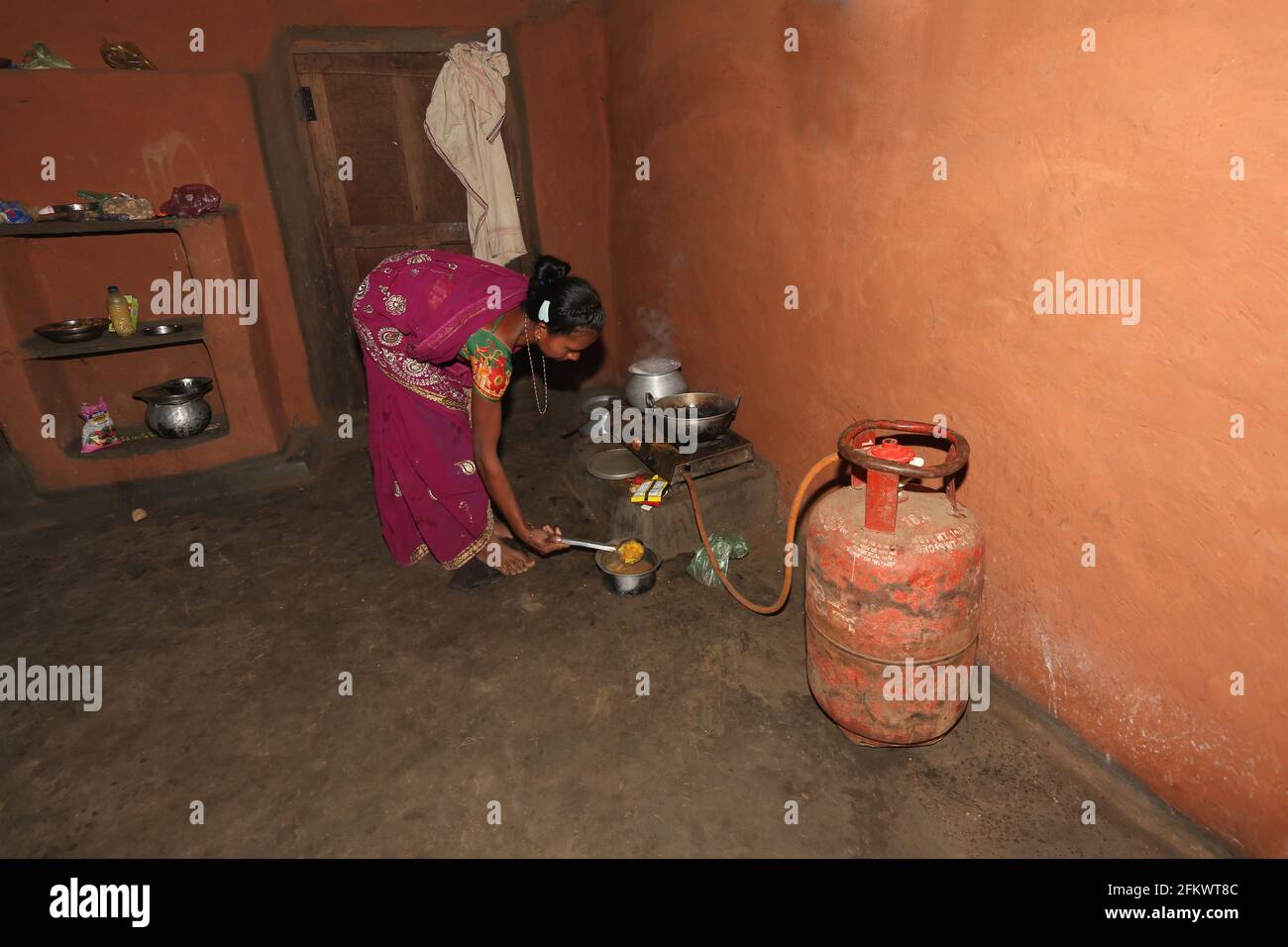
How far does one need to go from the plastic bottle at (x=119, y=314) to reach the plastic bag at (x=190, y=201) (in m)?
0.62

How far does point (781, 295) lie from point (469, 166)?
271cm

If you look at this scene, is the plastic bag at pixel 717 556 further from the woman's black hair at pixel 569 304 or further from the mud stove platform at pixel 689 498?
the woman's black hair at pixel 569 304

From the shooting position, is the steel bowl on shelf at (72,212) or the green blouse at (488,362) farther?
the steel bowl on shelf at (72,212)

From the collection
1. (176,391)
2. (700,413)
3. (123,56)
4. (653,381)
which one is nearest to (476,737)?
(700,413)

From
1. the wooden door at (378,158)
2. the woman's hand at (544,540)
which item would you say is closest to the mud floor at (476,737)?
the woman's hand at (544,540)

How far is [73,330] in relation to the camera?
13.4 feet

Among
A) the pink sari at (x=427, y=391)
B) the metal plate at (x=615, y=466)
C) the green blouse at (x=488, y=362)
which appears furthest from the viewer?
the metal plate at (x=615, y=466)

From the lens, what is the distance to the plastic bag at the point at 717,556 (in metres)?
3.44

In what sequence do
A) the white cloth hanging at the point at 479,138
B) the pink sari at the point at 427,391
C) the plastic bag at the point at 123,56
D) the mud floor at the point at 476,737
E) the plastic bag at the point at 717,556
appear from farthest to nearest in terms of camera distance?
the white cloth hanging at the point at 479,138 < the plastic bag at the point at 123,56 < the plastic bag at the point at 717,556 < the pink sari at the point at 427,391 < the mud floor at the point at 476,737

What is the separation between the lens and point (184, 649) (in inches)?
123

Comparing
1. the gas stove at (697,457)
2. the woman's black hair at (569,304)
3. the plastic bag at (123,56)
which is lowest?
the gas stove at (697,457)

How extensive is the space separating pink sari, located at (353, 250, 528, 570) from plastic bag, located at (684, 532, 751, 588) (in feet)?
3.59

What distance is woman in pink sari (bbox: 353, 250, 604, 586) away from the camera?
2.93 m
